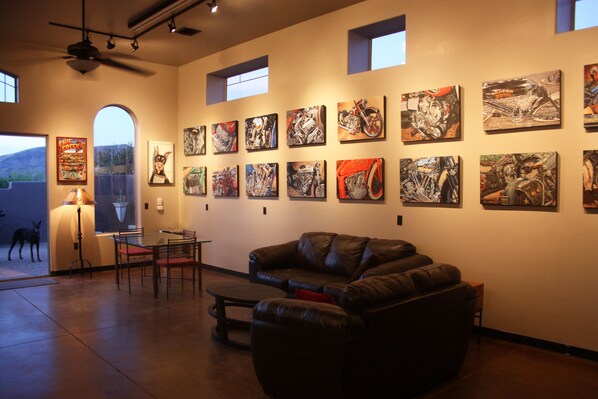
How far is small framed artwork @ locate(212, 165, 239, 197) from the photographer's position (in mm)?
8086

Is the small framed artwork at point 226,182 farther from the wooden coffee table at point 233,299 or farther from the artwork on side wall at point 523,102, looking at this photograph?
the artwork on side wall at point 523,102

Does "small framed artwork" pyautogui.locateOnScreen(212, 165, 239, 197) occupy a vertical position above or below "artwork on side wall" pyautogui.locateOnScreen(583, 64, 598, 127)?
below

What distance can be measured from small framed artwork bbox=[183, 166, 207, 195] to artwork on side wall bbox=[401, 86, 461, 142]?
4.39 m

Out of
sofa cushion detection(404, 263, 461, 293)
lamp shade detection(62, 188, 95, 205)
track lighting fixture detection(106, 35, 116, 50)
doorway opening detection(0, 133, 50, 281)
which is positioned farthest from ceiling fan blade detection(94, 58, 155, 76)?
sofa cushion detection(404, 263, 461, 293)

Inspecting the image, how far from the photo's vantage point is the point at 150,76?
9.18m

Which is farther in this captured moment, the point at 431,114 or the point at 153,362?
the point at 431,114

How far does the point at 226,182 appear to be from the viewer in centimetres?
826

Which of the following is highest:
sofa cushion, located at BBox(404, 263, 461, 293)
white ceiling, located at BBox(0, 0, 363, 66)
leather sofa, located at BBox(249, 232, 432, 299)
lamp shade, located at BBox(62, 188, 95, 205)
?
white ceiling, located at BBox(0, 0, 363, 66)

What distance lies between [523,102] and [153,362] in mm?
4155

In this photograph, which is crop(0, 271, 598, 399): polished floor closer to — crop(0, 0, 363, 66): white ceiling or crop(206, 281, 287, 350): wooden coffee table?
crop(206, 281, 287, 350): wooden coffee table

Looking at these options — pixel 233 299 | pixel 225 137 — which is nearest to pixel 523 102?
pixel 233 299

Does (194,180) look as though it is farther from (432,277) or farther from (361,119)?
(432,277)

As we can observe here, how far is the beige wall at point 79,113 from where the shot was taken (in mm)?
7824

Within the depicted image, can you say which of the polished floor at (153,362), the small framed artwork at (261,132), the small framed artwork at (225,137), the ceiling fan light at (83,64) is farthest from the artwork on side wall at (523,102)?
the ceiling fan light at (83,64)
